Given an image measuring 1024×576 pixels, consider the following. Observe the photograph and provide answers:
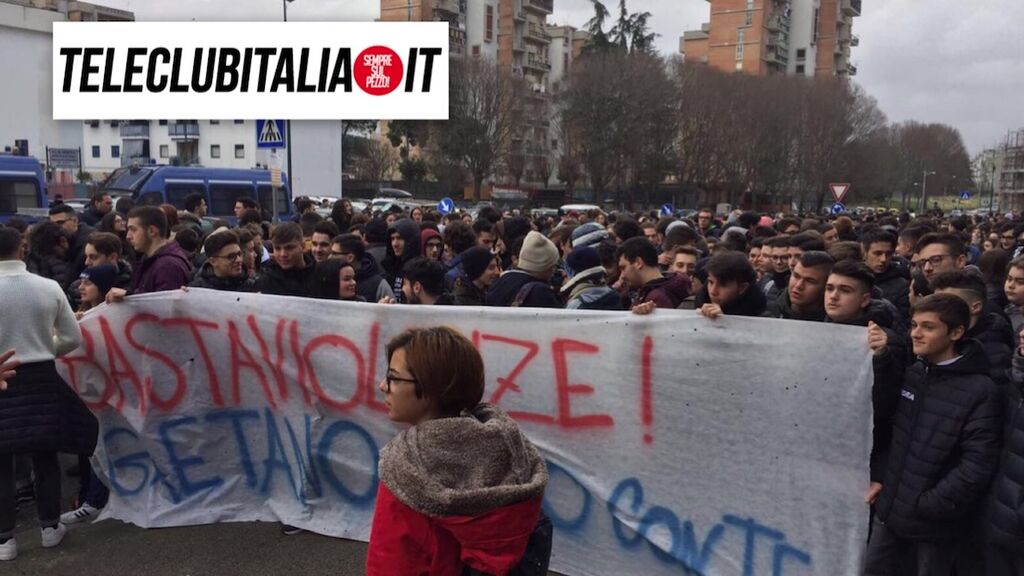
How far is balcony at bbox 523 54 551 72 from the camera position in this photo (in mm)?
71375

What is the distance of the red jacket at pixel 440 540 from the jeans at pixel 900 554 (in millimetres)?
2073

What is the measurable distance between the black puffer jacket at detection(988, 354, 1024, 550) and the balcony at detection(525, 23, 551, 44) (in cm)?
7174

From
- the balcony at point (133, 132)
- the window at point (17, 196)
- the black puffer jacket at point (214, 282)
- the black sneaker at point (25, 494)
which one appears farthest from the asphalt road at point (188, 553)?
the balcony at point (133, 132)

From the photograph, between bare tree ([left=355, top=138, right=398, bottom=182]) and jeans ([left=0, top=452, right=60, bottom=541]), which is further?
bare tree ([left=355, top=138, right=398, bottom=182])

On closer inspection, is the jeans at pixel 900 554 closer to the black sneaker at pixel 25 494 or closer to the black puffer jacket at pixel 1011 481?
the black puffer jacket at pixel 1011 481

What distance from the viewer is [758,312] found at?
4.00m

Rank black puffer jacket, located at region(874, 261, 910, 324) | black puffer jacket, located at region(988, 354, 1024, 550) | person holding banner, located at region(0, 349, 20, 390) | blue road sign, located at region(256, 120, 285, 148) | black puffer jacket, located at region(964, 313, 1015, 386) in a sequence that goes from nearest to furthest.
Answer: black puffer jacket, located at region(988, 354, 1024, 550) < black puffer jacket, located at region(964, 313, 1015, 386) < person holding banner, located at region(0, 349, 20, 390) < black puffer jacket, located at region(874, 261, 910, 324) < blue road sign, located at region(256, 120, 285, 148)

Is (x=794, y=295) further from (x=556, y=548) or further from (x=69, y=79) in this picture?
(x=69, y=79)

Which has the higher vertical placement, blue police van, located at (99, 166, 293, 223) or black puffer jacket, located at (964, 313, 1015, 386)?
blue police van, located at (99, 166, 293, 223)

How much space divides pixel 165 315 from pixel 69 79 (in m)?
14.9

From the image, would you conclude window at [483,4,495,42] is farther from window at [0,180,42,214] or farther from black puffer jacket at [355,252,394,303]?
black puffer jacket at [355,252,394,303]

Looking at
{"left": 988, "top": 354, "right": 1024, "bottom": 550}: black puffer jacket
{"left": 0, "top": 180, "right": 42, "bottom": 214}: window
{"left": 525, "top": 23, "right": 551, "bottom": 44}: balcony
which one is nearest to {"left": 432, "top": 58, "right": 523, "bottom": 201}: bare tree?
{"left": 525, "top": 23, "right": 551, "bottom": 44}: balcony

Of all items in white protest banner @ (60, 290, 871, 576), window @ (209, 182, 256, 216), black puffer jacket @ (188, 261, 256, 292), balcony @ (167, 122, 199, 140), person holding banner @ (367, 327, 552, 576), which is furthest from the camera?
balcony @ (167, 122, 199, 140)

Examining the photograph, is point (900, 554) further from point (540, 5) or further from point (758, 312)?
point (540, 5)
